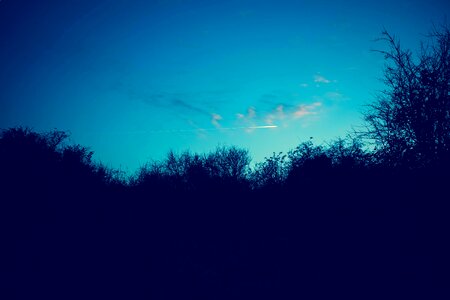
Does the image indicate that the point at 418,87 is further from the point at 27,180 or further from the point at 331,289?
the point at 27,180

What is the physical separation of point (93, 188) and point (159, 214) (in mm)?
5653

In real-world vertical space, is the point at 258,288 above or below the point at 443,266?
below

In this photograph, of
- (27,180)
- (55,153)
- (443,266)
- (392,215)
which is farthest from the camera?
(55,153)

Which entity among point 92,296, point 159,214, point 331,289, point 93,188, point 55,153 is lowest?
point 92,296

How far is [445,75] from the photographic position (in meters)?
8.09

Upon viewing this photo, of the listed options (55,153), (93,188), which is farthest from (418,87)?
(55,153)

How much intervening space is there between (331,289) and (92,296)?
6.62 metres

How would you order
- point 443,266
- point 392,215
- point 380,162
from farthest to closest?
point 380,162 < point 392,215 < point 443,266

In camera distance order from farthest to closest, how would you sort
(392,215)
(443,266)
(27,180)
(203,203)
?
(203,203) < (27,180) < (392,215) < (443,266)

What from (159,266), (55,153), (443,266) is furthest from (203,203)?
(55,153)

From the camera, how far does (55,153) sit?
18094 millimetres

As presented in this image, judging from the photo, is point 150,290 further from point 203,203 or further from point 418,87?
point 418,87

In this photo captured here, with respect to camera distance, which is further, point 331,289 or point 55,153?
point 55,153

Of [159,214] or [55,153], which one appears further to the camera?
[55,153]
